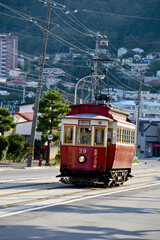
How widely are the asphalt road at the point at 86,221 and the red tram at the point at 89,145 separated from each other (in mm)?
4497

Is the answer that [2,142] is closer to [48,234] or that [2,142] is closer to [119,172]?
[119,172]

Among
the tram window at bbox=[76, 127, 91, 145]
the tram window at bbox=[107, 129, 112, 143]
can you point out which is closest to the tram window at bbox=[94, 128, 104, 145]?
the tram window at bbox=[76, 127, 91, 145]

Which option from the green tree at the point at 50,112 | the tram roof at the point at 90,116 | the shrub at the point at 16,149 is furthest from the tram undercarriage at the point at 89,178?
the shrub at the point at 16,149

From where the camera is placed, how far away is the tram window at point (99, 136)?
2261cm

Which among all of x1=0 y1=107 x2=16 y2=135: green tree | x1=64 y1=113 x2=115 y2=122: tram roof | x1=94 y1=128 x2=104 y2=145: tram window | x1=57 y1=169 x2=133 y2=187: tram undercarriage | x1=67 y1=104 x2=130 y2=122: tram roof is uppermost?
x1=0 y1=107 x2=16 y2=135: green tree

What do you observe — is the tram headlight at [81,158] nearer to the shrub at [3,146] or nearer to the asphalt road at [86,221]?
the asphalt road at [86,221]

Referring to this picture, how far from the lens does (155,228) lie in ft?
41.2

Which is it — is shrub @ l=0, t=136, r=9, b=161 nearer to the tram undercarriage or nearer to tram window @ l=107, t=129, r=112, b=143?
the tram undercarriage

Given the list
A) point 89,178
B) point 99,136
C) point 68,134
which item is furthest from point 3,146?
point 99,136

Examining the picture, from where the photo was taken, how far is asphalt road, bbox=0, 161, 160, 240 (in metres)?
11.0

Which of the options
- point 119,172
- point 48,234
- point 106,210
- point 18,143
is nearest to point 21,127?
point 18,143

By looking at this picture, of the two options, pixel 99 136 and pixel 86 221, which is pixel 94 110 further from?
pixel 86 221

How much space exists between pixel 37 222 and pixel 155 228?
8.70ft

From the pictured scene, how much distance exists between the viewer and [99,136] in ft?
74.3
